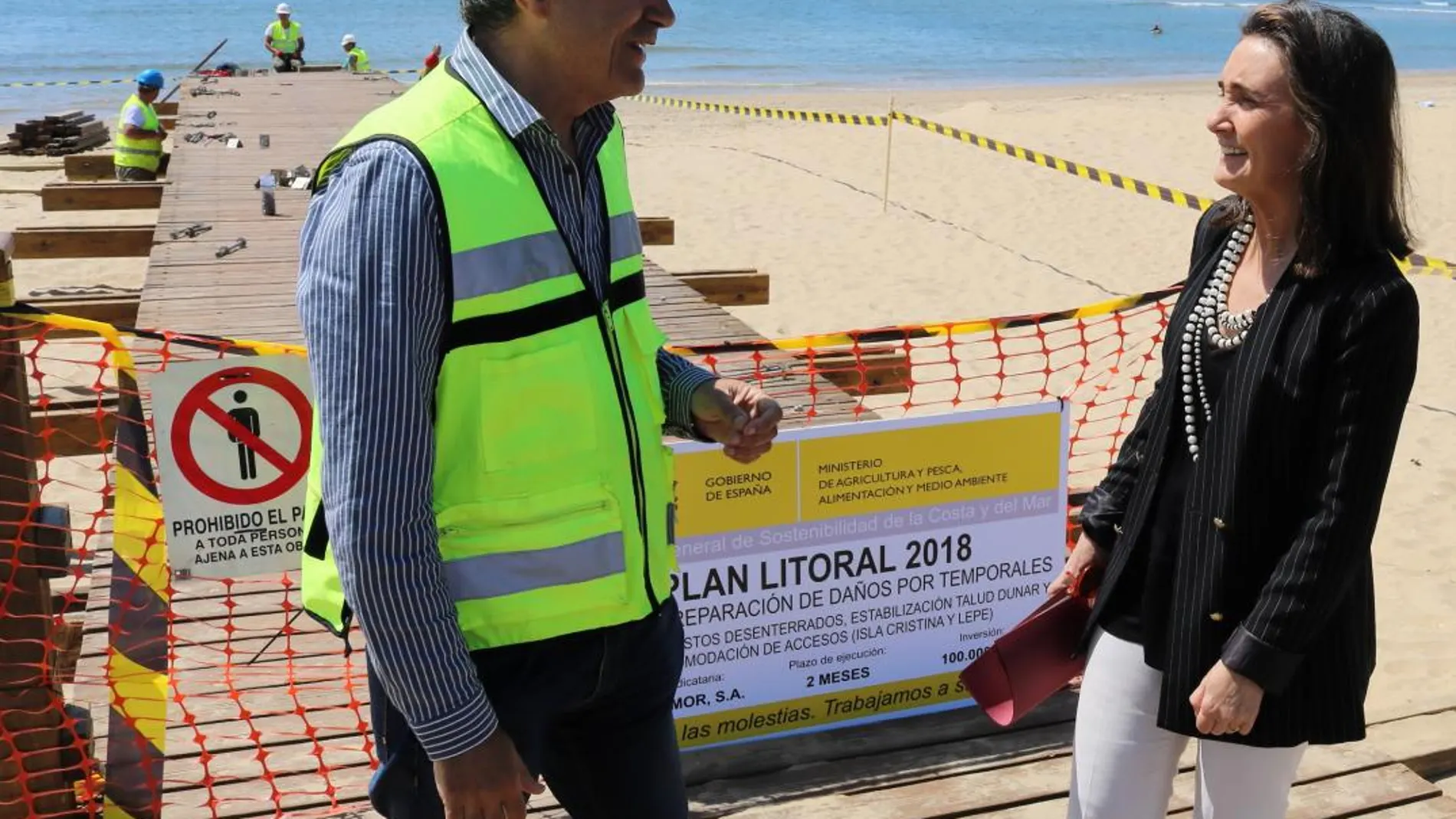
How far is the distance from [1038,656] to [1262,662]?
0.62 meters

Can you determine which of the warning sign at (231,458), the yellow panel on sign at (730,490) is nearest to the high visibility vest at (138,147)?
the warning sign at (231,458)

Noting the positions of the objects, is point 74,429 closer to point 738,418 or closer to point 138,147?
point 738,418

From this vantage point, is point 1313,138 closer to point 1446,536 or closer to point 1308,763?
point 1308,763

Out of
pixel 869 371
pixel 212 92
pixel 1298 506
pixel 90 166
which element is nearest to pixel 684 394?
pixel 1298 506

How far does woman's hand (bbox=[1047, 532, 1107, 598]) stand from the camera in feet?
8.84

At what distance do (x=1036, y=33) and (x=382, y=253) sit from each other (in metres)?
58.1

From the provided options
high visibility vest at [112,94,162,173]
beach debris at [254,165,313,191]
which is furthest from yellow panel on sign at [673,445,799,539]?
high visibility vest at [112,94,162,173]

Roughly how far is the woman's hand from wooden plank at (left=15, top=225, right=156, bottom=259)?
6651mm

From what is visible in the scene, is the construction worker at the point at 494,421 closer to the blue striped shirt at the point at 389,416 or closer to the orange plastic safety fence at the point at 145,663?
the blue striped shirt at the point at 389,416

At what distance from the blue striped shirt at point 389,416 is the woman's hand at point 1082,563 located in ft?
4.56

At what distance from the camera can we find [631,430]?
189cm

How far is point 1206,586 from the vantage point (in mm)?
2307

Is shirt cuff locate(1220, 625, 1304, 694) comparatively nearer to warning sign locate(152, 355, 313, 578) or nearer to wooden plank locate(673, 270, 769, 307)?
warning sign locate(152, 355, 313, 578)

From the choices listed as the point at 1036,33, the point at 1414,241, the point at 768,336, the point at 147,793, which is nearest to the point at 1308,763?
the point at 1414,241
